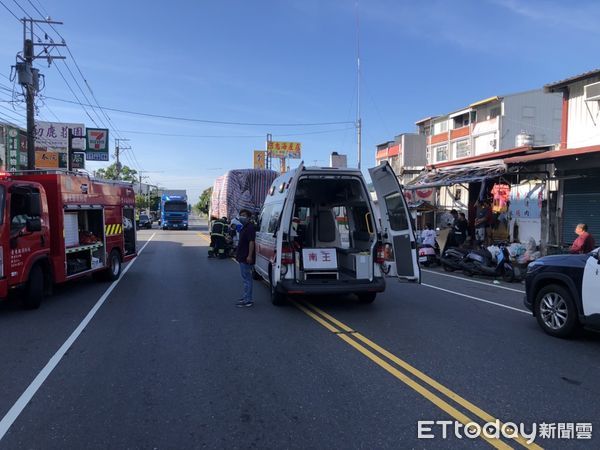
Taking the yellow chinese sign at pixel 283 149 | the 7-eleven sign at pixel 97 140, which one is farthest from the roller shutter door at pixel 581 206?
the yellow chinese sign at pixel 283 149

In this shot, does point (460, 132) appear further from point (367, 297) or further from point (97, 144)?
point (367, 297)

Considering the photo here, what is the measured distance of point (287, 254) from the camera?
27.7ft

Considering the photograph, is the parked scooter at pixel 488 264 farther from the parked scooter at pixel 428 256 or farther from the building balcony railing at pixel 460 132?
the building balcony railing at pixel 460 132

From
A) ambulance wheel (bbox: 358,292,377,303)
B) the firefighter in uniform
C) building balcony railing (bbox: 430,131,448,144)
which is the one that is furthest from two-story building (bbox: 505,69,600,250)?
building balcony railing (bbox: 430,131,448,144)

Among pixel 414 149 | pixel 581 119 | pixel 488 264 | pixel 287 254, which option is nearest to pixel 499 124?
pixel 414 149

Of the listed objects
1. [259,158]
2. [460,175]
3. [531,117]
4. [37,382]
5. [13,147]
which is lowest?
[37,382]

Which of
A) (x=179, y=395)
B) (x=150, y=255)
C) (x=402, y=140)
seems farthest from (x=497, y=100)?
(x=179, y=395)

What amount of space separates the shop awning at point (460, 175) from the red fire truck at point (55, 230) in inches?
430

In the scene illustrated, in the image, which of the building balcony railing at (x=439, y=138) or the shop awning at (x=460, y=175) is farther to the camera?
the building balcony railing at (x=439, y=138)

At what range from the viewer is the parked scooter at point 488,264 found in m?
13.2

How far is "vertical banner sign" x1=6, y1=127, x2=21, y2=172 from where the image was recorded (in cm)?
3466

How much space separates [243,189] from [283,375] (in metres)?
15.6

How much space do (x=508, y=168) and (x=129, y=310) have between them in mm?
12416

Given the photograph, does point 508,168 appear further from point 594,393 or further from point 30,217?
point 30,217
